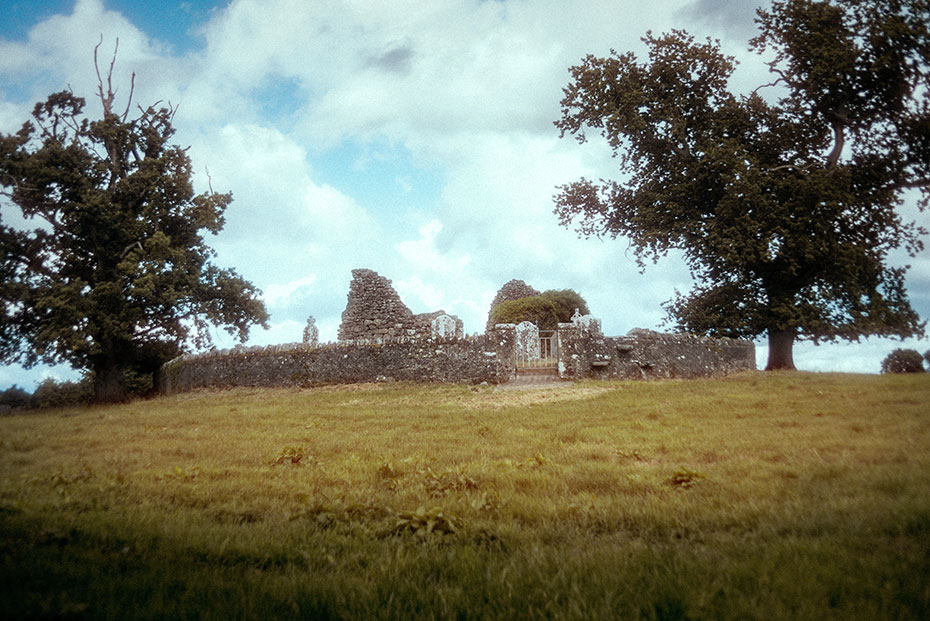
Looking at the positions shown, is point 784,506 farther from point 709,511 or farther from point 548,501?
point 548,501

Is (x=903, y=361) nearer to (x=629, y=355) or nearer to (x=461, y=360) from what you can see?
(x=629, y=355)

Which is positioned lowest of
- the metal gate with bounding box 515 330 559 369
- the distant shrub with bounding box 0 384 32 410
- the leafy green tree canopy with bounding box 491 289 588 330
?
the distant shrub with bounding box 0 384 32 410

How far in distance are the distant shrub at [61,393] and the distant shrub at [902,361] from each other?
34782 millimetres

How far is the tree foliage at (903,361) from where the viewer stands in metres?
20.1

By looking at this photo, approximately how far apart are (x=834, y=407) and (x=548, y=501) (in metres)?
8.27

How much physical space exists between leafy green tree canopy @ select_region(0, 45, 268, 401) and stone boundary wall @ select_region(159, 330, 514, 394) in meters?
2.56

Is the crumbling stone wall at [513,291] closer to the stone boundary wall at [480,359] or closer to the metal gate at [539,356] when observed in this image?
the metal gate at [539,356]

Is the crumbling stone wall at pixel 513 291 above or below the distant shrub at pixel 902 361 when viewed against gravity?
above

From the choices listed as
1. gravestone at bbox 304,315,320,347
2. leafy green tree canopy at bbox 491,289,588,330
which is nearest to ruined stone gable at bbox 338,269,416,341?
gravestone at bbox 304,315,320,347

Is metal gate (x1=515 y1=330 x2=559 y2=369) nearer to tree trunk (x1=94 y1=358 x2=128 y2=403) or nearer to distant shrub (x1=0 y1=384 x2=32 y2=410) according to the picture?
tree trunk (x1=94 y1=358 x2=128 y2=403)

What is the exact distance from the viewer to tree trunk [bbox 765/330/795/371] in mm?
22328

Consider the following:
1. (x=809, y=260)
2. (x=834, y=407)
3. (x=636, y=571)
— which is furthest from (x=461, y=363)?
(x=636, y=571)

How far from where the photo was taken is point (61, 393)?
2572cm

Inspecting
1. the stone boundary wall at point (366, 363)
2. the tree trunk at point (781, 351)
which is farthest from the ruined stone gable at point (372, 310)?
the tree trunk at point (781, 351)
